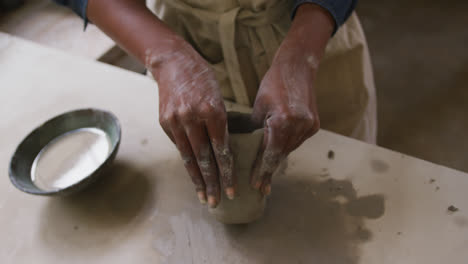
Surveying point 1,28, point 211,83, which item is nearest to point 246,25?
point 211,83

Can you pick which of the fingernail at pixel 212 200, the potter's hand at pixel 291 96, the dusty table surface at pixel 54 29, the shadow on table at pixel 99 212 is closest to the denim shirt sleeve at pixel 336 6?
the potter's hand at pixel 291 96

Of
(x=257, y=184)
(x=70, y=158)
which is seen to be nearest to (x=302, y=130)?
(x=257, y=184)

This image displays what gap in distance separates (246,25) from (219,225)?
582mm

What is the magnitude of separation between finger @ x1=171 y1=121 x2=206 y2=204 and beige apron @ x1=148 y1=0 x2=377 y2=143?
38cm

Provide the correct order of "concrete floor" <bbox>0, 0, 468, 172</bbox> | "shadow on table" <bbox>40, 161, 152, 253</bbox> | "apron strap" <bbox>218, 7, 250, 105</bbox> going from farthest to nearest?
1. "concrete floor" <bbox>0, 0, 468, 172</bbox>
2. "apron strap" <bbox>218, 7, 250, 105</bbox>
3. "shadow on table" <bbox>40, 161, 152, 253</bbox>

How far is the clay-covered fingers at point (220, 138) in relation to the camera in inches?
27.2

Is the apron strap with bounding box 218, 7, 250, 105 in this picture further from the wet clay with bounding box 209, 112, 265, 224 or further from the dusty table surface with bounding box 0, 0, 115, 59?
the dusty table surface with bounding box 0, 0, 115, 59

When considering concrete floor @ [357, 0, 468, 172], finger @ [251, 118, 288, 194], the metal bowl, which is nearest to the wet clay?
finger @ [251, 118, 288, 194]

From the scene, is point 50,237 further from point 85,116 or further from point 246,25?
point 246,25

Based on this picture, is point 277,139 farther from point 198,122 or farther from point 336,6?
point 336,6

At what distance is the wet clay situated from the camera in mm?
727

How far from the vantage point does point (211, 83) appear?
2.52ft

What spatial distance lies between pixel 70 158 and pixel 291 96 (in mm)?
675

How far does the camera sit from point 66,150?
1.02 metres
